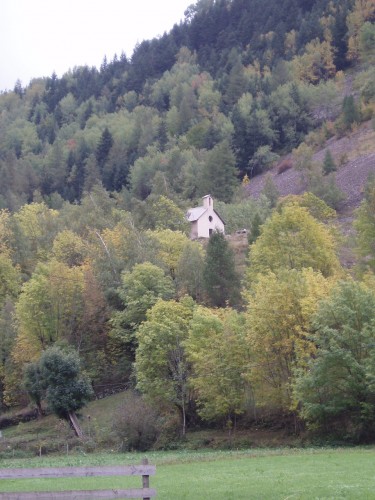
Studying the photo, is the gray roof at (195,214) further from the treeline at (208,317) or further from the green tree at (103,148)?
the green tree at (103,148)

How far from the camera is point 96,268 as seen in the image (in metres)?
72.6

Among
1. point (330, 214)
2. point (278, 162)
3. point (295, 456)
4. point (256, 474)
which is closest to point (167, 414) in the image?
point (295, 456)

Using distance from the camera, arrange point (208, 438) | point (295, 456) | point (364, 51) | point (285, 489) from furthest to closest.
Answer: point (364, 51) → point (208, 438) → point (295, 456) → point (285, 489)

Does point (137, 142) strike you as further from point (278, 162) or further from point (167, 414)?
point (167, 414)

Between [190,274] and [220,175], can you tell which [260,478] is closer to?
[190,274]

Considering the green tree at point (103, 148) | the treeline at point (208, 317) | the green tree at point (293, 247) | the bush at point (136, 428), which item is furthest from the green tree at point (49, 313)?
the green tree at point (103, 148)

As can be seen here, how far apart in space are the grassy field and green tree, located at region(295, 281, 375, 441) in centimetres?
457

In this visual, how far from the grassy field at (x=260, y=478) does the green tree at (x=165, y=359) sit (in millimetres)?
16599

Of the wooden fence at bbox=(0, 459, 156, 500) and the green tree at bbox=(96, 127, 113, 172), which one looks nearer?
the wooden fence at bbox=(0, 459, 156, 500)

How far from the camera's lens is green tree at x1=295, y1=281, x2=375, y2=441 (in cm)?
3912

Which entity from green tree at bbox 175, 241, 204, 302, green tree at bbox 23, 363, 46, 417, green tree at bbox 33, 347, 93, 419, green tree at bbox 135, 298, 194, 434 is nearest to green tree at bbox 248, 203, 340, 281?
green tree at bbox 175, 241, 204, 302

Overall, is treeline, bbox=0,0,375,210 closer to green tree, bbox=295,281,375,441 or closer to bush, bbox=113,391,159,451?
bush, bbox=113,391,159,451

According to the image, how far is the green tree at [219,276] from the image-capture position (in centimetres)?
6197

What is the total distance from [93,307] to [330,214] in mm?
34691
